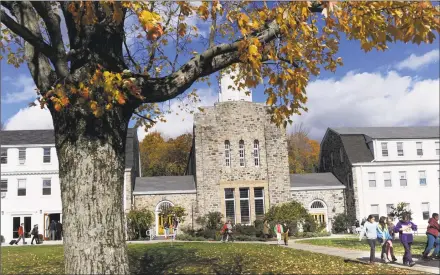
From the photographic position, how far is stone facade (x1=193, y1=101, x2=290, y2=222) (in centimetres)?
3600

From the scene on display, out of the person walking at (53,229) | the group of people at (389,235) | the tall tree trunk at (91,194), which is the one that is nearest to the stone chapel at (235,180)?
the person walking at (53,229)

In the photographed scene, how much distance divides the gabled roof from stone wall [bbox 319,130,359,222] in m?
13.8

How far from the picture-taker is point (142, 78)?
21.7ft

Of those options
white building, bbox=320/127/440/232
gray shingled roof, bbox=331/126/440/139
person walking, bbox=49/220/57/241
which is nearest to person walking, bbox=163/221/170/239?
person walking, bbox=49/220/57/241

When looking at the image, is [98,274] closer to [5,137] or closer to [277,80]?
[277,80]

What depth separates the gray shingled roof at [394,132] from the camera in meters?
39.3

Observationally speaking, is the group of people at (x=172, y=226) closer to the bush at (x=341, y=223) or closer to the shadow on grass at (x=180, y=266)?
the bush at (x=341, y=223)

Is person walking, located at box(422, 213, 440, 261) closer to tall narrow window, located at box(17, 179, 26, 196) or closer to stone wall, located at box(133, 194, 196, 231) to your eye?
stone wall, located at box(133, 194, 196, 231)

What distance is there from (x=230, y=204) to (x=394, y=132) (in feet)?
55.5

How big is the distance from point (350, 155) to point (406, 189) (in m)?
5.70

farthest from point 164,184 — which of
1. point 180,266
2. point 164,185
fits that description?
point 180,266

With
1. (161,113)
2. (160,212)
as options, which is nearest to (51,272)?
(161,113)

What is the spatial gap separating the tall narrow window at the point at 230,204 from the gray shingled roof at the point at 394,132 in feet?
40.7

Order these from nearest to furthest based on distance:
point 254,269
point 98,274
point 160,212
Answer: point 98,274 → point 254,269 → point 160,212
